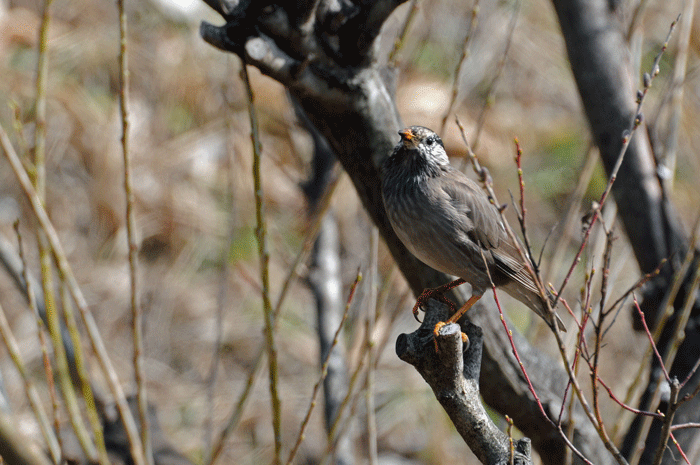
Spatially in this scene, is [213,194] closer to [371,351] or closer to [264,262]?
[371,351]

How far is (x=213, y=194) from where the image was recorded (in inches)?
264

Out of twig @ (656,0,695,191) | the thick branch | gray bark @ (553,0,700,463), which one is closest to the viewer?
the thick branch

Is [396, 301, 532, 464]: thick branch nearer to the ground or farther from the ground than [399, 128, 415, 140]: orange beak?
nearer to the ground

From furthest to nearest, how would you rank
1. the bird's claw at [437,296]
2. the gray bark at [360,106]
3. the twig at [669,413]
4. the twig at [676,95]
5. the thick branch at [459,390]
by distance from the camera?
the twig at [676,95] < the bird's claw at [437,296] < the gray bark at [360,106] < the thick branch at [459,390] < the twig at [669,413]

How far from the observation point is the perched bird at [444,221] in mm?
1992

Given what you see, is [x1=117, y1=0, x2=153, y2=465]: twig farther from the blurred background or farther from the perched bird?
the blurred background

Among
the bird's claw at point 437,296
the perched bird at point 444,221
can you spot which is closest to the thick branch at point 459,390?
the perched bird at point 444,221

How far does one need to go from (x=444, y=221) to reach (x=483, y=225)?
8.1 inches

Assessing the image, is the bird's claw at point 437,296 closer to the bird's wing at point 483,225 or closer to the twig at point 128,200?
the bird's wing at point 483,225

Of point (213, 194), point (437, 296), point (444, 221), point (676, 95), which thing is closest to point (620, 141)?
point (676, 95)

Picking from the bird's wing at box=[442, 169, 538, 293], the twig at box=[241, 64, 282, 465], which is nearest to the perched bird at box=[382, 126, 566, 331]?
the bird's wing at box=[442, 169, 538, 293]

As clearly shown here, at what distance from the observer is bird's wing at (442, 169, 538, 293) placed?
2162 mm

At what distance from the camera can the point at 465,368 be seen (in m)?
1.57

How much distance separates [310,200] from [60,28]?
450 centimetres
